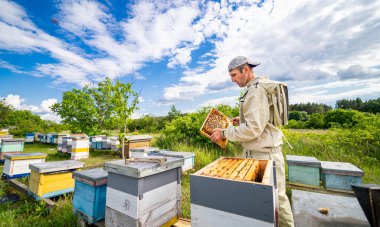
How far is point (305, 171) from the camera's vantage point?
428 centimetres

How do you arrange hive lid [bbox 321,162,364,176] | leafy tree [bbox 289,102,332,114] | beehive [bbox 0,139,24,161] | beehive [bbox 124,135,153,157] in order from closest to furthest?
hive lid [bbox 321,162,364,176] < beehive [bbox 0,139,24,161] < beehive [bbox 124,135,153,157] < leafy tree [bbox 289,102,332,114]

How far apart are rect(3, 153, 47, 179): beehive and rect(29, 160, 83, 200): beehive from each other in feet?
5.51

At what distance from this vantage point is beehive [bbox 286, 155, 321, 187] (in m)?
4.17

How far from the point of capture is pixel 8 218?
2.81 meters

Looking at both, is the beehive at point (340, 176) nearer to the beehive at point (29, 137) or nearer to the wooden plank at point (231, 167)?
the wooden plank at point (231, 167)

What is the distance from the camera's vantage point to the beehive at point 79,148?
8.85m

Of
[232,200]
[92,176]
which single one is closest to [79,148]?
[92,176]

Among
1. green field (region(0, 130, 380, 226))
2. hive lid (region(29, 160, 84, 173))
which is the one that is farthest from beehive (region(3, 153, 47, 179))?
hive lid (region(29, 160, 84, 173))

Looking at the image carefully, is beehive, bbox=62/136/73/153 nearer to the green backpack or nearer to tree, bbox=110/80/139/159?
tree, bbox=110/80/139/159

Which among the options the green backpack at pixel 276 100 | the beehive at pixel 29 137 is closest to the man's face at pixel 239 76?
the green backpack at pixel 276 100

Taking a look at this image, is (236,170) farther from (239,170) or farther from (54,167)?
(54,167)

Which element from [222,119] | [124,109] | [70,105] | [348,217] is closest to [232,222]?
[348,217]

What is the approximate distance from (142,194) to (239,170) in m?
0.96

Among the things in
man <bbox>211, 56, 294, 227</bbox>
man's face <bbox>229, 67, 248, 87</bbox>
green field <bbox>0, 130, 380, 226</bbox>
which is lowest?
green field <bbox>0, 130, 380, 226</bbox>
